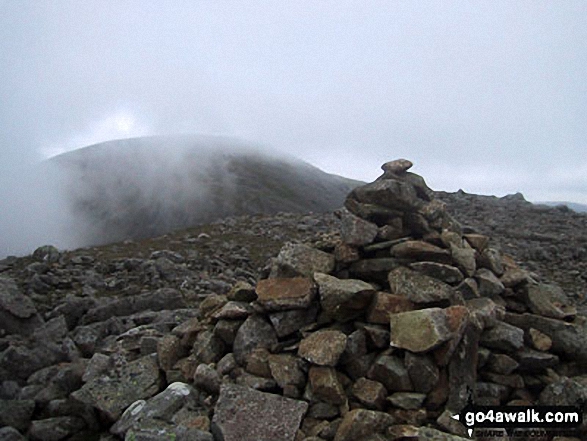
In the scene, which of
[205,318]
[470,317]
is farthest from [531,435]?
[205,318]

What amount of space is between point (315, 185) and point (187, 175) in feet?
103

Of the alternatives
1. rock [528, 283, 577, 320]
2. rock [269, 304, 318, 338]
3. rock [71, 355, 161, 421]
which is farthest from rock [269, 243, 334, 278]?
rock [528, 283, 577, 320]

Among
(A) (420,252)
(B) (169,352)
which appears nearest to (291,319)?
(B) (169,352)

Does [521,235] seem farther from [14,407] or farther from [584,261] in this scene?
[14,407]

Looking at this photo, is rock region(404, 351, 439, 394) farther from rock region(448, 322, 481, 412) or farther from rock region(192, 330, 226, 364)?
rock region(192, 330, 226, 364)

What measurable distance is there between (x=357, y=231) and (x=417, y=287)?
2145 millimetres

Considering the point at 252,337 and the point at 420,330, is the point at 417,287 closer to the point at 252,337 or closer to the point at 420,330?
the point at 420,330

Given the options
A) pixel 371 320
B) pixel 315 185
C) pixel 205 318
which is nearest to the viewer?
pixel 371 320

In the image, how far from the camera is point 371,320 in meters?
9.47

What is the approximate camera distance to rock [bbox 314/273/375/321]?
9.59m

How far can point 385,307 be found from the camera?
30.8ft

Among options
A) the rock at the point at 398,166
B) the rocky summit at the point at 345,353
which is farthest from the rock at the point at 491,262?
the rock at the point at 398,166

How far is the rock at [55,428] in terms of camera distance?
9242 millimetres

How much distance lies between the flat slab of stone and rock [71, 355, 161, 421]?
255cm
